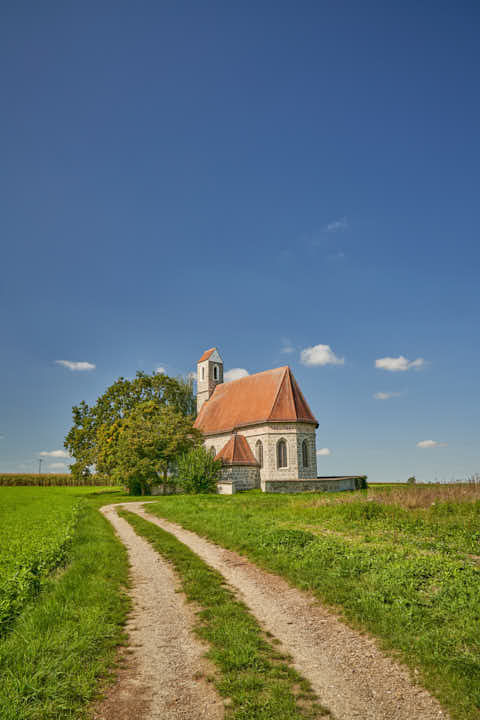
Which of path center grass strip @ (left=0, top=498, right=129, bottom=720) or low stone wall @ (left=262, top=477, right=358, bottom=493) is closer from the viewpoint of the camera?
path center grass strip @ (left=0, top=498, right=129, bottom=720)

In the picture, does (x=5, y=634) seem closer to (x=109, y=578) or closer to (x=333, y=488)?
(x=109, y=578)

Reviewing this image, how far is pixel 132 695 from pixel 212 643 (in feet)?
4.64

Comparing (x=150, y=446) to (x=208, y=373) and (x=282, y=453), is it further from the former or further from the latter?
(x=208, y=373)

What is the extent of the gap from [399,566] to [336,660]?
11.5 feet

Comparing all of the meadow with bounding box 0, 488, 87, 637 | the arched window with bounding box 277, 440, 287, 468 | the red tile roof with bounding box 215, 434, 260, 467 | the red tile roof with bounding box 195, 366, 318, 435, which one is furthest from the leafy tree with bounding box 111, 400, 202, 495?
the meadow with bounding box 0, 488, 87, 637

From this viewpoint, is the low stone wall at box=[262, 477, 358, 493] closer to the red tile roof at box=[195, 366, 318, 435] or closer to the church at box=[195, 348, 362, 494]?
the church at box=[195, 348, 362, 494]

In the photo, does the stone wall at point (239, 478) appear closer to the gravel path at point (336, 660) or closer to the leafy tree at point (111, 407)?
the leafy tree at point (111, 407)

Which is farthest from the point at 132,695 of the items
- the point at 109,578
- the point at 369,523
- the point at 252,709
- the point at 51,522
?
the point at 51,522

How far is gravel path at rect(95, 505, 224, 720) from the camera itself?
Answer: 4371mm

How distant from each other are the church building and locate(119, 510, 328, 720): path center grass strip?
99.0ft

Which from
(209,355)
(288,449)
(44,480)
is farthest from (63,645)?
(44,480)

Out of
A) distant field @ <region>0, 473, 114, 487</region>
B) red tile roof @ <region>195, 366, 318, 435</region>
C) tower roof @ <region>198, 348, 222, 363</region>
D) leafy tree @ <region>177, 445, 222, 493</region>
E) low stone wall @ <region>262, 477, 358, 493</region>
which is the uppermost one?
tower roof @ <region>198, 348, 222, 363</region>

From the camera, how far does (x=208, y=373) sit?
5441 cm

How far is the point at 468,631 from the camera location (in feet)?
19.2
